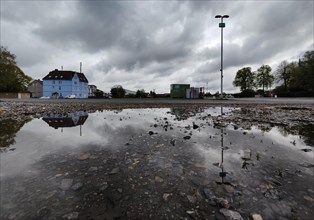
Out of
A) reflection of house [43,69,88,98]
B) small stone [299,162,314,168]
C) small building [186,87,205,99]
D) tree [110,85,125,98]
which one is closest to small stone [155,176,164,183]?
small stone [299,162,314,168]

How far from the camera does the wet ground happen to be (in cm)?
173

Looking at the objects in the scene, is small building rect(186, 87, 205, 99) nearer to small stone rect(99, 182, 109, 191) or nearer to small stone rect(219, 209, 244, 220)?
small stone rect(99, 182, 109, 191)

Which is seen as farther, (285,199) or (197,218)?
(285,199)

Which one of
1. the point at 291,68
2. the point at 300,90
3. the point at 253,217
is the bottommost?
the point at 253,217

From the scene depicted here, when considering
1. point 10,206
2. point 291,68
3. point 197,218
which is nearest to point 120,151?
point 10,206

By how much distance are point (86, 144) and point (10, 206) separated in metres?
2.24

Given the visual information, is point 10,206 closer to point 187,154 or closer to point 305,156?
point 187,154

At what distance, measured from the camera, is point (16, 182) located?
2188mm

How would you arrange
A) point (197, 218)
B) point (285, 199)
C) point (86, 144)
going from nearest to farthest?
point (197, 218) → point (285, 199) → point (86, 144)

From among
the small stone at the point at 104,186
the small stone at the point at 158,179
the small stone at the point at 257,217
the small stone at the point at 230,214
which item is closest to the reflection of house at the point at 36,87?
the small stone at the point at 104,186

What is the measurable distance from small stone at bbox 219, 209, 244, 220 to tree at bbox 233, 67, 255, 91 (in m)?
88.6

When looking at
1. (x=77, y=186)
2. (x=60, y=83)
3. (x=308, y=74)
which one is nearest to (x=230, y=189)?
(x=77, y=186)

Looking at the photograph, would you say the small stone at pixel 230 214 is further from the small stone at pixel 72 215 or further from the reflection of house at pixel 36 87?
the reflection of house at pixel 36 87

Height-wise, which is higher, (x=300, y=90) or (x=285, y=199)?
(x=300, y=90)
